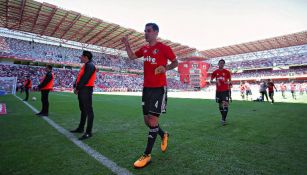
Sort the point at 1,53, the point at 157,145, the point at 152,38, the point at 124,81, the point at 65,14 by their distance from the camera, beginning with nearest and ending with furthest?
the point at 152,38, the point at 157,145, the point at 65,14, the point at 1,53, the point at 124,81

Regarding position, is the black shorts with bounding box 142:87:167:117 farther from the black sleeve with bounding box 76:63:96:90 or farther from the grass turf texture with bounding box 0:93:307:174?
the black sleeve with bounding box 76:63:96:90

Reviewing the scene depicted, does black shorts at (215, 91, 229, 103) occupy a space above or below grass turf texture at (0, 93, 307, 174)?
above

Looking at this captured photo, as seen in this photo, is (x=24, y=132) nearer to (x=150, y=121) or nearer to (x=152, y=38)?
(x=150, y=121)

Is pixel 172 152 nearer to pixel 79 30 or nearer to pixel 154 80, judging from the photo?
pixel 154 80

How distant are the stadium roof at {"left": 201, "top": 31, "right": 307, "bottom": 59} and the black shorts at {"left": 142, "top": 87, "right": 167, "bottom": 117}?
51.0 m

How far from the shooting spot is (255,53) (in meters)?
57.5

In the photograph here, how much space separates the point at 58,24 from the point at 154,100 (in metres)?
35.5

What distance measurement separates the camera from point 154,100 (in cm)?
287

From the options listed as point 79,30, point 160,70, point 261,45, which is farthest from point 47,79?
point 261,45

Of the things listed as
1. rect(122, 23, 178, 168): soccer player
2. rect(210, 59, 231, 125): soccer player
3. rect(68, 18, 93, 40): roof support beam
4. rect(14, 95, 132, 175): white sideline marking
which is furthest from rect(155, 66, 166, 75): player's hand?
rect(68, 18, 93, 40): roof support beam

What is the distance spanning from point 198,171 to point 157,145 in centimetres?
135

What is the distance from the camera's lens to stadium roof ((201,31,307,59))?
44438mm

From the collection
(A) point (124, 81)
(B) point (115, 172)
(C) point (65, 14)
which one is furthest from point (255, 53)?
(B) point (115, 172)

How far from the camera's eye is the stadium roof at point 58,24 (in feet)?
87.2
